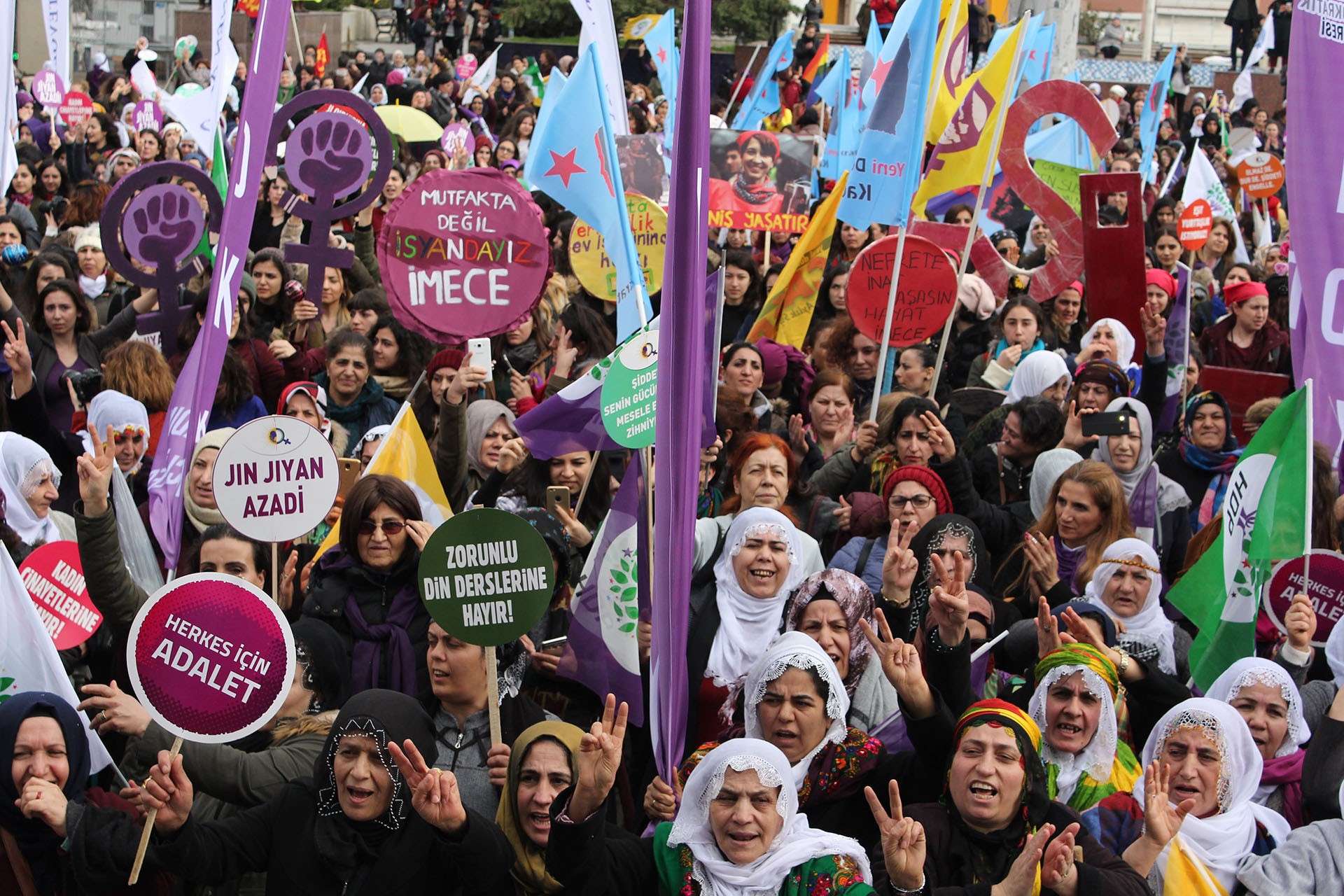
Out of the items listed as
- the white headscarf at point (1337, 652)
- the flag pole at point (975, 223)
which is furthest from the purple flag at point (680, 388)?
the flag pole at point (975, 223)

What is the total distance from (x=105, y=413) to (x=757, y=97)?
8981mm

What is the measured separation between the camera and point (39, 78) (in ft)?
47.3

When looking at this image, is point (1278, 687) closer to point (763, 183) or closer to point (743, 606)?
point (743, 606)

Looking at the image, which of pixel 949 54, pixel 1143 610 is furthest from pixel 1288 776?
pixel 949 54

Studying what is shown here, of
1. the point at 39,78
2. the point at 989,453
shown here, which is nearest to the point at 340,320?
the point at 989,453

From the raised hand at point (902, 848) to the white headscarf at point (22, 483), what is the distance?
114 inches

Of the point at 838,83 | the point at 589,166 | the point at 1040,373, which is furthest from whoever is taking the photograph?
the point at 838,83

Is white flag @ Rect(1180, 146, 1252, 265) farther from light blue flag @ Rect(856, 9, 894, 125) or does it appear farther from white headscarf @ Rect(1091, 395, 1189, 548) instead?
white headscarf @ Rect(1091, 395, 1189, 548)

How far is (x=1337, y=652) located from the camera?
181 inches

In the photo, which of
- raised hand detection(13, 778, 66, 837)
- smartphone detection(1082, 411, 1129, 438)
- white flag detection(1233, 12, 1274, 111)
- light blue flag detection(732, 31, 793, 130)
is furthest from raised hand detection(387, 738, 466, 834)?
white flag detection(1233, 12, 1274, 111)

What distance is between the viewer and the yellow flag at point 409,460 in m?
5.57

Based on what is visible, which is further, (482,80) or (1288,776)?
(482,80)

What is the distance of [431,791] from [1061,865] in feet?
4.39

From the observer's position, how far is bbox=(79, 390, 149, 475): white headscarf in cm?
579
